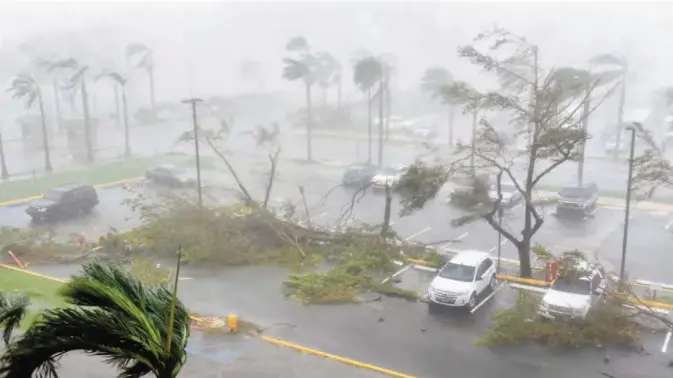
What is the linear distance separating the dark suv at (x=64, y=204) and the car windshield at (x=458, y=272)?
14323 millimetres

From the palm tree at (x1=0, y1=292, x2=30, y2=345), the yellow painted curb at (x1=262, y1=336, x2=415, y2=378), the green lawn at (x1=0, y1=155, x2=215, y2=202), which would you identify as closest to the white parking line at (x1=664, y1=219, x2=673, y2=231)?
the yellow painted curb at (x1=262, y1=336, x2=415, y2=378)

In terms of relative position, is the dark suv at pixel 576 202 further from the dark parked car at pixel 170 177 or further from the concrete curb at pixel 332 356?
the dark parked car at pixel 170 177

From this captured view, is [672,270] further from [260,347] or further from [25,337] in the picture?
[25,337]

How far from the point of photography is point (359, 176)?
89.5 ft

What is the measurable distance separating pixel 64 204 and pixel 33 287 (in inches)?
313

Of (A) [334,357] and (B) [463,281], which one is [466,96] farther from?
(A) [334,357]

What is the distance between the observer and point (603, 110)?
50062mm

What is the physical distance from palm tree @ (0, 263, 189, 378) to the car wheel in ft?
32.5

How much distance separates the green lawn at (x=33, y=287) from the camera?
14491 millimetres

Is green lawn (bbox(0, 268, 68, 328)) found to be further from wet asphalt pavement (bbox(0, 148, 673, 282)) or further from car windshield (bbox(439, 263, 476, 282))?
car windshield (bbox(439, 263, 476, 282))

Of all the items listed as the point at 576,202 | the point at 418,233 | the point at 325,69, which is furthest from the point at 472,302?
the point at 325,69

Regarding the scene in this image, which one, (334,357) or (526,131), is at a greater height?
(526,131)

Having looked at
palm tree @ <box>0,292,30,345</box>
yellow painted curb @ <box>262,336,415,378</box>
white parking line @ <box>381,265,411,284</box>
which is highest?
palm tree @ <box>0,292,30,345</box>

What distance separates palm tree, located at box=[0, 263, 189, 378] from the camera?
180 inches
